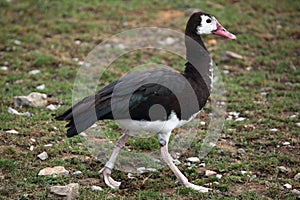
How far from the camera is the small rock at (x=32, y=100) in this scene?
910 cm

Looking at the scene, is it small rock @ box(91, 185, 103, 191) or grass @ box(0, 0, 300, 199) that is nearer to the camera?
small rock @ box(91, 185, 103, 191)

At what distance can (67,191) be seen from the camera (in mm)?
6125

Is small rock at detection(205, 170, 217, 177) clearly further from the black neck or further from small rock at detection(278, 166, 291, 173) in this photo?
the black neck

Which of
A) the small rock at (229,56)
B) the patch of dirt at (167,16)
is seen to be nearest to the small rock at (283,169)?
the small rock at (229,56)

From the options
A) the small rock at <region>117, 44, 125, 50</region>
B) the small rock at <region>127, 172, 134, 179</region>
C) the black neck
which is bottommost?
the small rock at <region>127, 172, 134, 179</region>

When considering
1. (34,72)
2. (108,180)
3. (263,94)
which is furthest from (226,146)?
(34,72)

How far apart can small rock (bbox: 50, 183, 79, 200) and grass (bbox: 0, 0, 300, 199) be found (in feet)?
0.46

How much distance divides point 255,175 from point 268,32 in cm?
650

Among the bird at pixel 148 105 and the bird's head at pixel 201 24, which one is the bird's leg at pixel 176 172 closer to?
the bird at pixel 148 105

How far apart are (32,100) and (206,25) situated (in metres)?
3.52

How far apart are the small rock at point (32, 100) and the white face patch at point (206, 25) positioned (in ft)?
11.0

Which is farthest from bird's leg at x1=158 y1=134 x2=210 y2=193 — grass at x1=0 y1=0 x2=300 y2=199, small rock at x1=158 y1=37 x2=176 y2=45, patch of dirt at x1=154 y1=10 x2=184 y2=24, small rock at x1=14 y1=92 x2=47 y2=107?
patch of dirt at x1=154 y1=10 x2=184 y2=24

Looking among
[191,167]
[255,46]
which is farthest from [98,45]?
[191,167]

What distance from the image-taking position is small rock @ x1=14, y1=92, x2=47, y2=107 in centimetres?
910
